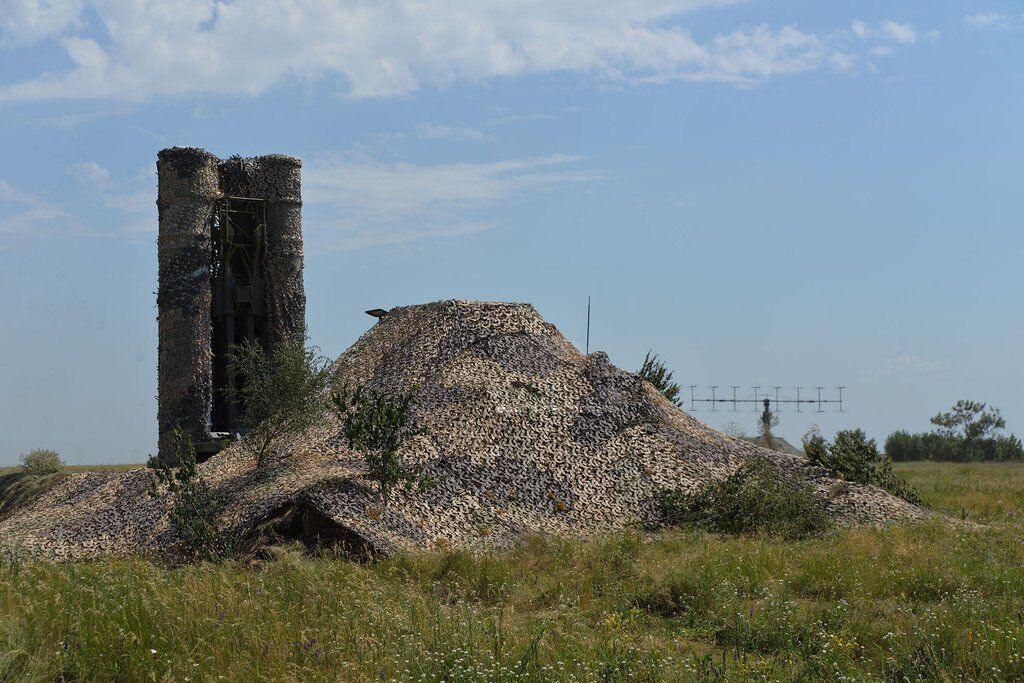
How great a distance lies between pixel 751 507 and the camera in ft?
42.8

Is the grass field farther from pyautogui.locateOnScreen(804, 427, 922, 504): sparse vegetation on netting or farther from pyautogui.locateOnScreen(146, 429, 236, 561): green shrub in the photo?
pyautogui.locateOnScreen(804, 427, 922, 504): sparse vegetation on netting

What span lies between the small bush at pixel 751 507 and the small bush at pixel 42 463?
522 inches

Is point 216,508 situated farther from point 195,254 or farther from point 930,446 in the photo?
point 930,446

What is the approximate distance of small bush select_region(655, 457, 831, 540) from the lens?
41.8 feet

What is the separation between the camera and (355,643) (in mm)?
6699

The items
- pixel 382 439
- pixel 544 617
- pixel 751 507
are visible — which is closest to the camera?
pixel 544 617

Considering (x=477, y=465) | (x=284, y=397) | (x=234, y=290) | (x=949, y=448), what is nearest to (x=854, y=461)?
(x=477, y=465)

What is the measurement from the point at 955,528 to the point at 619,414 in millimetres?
5224

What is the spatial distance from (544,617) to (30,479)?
14.9 meters

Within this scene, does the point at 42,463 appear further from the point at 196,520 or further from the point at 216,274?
the point at 196,520

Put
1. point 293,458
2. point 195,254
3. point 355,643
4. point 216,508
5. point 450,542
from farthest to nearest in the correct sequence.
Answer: point 195,254, point 293,458, point 216,508, point 450,542, point 355,643

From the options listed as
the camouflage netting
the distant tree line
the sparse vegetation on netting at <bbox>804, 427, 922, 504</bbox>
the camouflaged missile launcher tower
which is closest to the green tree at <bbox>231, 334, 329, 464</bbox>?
the camouflage netting

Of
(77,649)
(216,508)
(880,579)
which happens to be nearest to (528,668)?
(77,649)

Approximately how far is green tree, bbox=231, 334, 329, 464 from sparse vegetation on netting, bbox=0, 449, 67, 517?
18.7 feet
